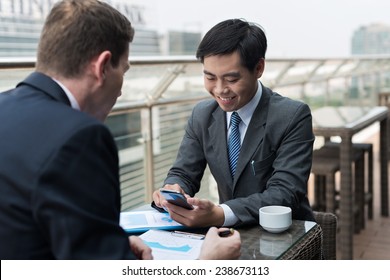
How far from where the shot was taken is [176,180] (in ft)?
6.14

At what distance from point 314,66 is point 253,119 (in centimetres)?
464

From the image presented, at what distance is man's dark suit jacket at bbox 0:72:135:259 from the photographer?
808 mm

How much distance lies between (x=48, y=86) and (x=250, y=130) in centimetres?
96

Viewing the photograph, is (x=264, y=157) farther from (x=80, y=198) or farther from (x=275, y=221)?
(x=80, y=198)

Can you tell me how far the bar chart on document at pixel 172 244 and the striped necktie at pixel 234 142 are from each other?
19.3 inches

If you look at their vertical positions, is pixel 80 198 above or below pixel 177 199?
above

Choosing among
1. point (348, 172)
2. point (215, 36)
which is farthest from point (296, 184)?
point (348, 172)

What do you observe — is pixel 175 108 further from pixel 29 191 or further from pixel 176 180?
pixel 29 191

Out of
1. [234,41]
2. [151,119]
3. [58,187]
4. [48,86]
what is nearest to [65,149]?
[58,187]

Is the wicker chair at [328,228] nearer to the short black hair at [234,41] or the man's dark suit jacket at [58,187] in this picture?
the short black hair at [234,41]

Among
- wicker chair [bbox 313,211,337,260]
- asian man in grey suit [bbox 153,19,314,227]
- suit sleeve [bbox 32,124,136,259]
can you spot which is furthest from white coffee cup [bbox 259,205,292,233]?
suit sleeve [bbox 32,124,136,259]

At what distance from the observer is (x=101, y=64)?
99 cm

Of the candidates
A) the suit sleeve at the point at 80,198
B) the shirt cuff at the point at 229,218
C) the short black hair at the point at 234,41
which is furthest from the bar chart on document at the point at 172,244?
the short black hair at the point at 234,41

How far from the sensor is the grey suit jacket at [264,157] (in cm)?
170
